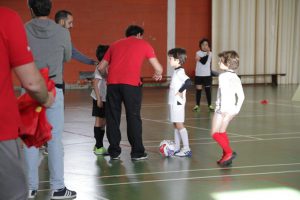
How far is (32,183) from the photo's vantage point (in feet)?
19.7

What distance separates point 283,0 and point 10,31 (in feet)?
74.5

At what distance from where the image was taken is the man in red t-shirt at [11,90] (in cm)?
309

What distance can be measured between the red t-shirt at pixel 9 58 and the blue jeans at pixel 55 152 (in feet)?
8.50

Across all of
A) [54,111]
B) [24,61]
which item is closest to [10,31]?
[24,61]

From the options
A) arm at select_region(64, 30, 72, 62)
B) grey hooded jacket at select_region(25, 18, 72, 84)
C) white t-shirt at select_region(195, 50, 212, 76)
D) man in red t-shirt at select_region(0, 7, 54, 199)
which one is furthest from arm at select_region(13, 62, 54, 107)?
white t-shirt at select_region(195, 50, 212, 76)

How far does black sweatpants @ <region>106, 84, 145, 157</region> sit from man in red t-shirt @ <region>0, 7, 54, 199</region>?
4941 millimetres

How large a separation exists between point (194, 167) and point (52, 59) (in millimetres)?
2794

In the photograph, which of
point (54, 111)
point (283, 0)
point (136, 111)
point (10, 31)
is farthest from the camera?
point (283, 0)

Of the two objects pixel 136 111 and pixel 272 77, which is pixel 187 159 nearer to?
pixel 136 111

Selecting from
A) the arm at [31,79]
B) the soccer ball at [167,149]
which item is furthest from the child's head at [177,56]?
the arm at [31,79]

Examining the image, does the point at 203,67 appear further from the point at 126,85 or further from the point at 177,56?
the point at 126,85

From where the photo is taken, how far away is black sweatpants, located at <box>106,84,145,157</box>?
814cm

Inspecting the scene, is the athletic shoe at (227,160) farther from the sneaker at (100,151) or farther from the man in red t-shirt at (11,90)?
the man in red t-shirt at (11,90)

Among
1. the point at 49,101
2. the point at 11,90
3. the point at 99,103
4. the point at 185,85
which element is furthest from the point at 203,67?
the point at 11,90
